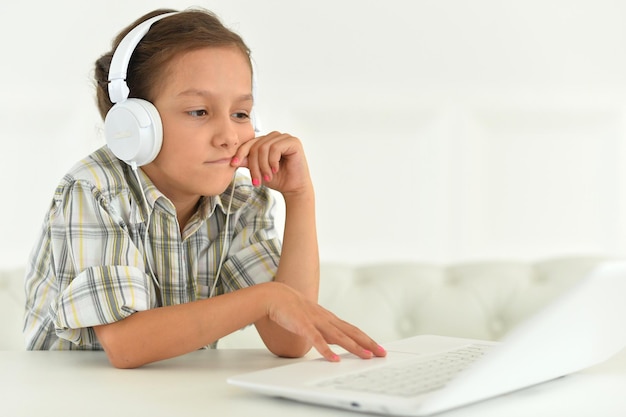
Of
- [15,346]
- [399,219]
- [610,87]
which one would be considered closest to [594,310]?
[15,346]

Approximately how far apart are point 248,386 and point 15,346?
1102mm

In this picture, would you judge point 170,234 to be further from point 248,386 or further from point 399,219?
point 399,219

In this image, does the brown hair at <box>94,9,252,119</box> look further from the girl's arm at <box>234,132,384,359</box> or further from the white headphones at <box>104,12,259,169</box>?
the girl's arm at <box>234,132,384,359</box>

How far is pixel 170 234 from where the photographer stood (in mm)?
1281

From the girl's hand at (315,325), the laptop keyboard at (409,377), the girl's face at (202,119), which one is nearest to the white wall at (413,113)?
the girl's face at (202,119)

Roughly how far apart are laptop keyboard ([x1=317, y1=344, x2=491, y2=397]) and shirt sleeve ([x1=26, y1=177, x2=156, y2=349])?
0.37m

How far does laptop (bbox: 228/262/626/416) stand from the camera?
662 millimetres

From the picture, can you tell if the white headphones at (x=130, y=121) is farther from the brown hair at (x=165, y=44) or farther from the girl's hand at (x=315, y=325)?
the girl's hand at (x=315, y=325)

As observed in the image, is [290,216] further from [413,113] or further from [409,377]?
[413,113]

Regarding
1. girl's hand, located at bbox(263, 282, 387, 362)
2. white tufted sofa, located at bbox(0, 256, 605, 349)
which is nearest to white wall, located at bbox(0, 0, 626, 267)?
white tufted sofa, located at bbox(0, 256, 605, 349)

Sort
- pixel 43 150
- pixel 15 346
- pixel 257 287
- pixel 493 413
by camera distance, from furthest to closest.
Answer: pixel 43 150
pixel 15 346
pixel 257 287
pixel 493 413

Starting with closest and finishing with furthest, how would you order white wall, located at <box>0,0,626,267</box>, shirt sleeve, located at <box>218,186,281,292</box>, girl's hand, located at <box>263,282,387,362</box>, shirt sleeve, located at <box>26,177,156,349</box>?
girl's hand, located at <box>263,282,387,362</box>, shirt sleeve, located at <box>26,177,156,349</box>, shirt sleeve, located at <box>218,186,281,292</box>, white wall, located at <box>0,0,626,267</box>

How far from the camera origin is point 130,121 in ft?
3.79

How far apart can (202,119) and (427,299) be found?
26.8 inches
